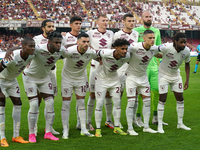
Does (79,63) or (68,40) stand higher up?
(68,40)

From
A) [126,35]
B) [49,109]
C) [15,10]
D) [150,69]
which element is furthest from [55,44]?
[15,10]

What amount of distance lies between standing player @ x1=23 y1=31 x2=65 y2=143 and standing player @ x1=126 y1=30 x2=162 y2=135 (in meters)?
1.69

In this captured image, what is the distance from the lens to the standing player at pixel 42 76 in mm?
6188

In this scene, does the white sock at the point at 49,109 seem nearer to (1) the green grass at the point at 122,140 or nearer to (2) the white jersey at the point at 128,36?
(1) the green grass at the point at 122,140

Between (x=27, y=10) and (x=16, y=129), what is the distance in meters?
37.5

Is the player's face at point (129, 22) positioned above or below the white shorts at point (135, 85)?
above

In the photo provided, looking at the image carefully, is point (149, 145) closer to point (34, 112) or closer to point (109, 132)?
point (109, 132)

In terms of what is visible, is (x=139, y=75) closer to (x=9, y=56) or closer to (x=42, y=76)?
(x=42, y=76)

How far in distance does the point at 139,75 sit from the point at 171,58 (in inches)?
34.3

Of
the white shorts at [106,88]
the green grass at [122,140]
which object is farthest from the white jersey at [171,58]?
the green grass at [122,140]

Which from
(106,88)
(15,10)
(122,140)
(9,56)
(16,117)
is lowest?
(122,140)

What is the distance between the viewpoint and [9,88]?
621cm

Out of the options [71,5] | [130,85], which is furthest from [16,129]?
[71,5]

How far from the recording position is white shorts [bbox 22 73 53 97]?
6352 millimetres
